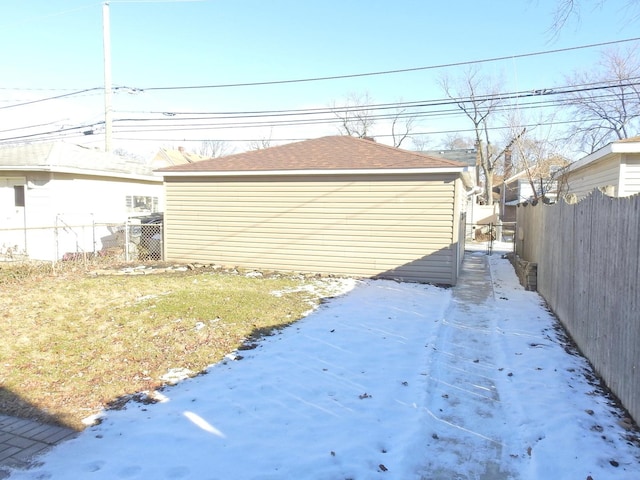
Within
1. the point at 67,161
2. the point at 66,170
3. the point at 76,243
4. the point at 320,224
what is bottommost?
the point at 76,243

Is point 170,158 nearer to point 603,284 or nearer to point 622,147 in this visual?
point 622,147

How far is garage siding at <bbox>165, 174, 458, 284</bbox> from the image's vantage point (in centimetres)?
960

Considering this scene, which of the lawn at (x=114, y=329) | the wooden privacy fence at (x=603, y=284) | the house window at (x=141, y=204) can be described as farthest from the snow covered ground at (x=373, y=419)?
the house window at (x=141, y=204)

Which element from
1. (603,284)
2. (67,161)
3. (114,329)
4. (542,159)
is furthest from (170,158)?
(603,284)

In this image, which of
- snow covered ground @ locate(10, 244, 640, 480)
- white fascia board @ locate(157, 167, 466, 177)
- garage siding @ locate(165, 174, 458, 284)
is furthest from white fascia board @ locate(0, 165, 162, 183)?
snow covered ground @ locate(10, 244, 640, 480)

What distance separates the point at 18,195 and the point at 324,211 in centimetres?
982

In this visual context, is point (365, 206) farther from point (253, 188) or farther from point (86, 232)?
point (86, 232)

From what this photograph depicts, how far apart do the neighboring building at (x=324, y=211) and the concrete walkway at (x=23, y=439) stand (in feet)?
25.0

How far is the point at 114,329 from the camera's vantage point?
18.8ft

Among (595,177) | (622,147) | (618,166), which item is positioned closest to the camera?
(622,147)

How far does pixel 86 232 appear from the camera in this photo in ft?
43.7

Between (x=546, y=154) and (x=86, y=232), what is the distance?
60.9 feet

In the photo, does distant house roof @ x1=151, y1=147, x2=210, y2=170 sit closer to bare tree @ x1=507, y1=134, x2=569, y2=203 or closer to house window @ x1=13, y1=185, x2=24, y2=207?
house window @ x1=13, y1=185, x2=24, y2=207

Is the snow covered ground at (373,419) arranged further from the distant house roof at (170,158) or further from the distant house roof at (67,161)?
the distant house roof at (170,158)
